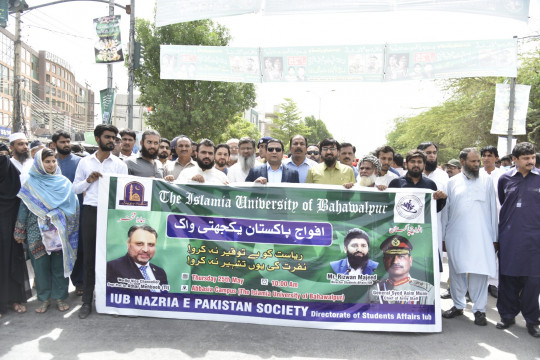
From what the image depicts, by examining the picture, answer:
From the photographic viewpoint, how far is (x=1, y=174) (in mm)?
4504

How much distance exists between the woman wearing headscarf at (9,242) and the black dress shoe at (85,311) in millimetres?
713

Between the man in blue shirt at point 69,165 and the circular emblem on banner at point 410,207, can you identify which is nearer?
the circular emblem on banner at point 410,207

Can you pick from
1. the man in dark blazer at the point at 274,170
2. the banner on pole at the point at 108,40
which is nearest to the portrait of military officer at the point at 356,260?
the man in dark blazer at the point at 274,170

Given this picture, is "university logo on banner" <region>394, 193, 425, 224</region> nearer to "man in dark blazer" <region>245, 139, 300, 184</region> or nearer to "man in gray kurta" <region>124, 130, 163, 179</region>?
"man in dark blazer" <region>245, 139, 300, 184</region>

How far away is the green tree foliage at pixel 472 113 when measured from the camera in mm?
18703

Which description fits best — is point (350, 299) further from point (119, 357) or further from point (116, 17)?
point (116, 17)

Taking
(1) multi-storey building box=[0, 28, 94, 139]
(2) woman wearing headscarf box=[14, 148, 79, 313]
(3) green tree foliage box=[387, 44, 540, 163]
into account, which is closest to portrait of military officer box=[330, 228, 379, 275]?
(2) woman wearing headscarf box=[14, 148, 79, 313]

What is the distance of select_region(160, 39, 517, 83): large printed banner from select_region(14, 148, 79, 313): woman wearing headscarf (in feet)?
16.8

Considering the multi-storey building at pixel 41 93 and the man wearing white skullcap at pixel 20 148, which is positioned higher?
the multi-storey building at pixel 41 93

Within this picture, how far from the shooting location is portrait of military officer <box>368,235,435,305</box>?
4.11 meters

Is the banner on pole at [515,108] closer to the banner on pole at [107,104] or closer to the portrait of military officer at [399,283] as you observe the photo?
the portrait of military officer at [399,283]

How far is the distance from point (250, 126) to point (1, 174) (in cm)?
3465

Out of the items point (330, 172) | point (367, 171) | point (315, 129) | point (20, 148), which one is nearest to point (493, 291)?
point (367, 171)

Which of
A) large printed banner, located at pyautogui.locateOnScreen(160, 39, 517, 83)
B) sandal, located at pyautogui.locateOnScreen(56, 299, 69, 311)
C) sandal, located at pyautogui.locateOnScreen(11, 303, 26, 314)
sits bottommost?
sandal, located at pyautogui.locateOnScreen(11, 303, 26, 314)
